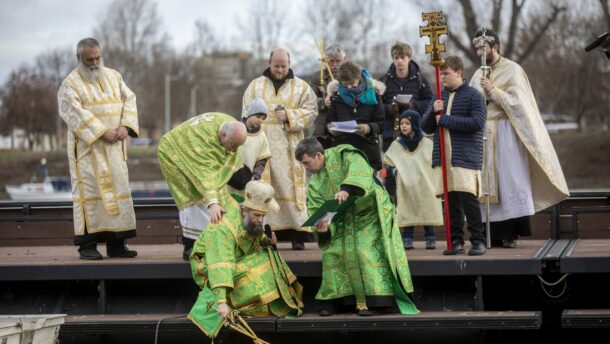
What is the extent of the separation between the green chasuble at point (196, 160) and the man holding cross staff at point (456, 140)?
1874 millimetres

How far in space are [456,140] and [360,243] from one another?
158 centimetres

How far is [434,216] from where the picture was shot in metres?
11.7

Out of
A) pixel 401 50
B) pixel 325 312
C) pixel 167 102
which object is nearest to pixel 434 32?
pixel 401 50

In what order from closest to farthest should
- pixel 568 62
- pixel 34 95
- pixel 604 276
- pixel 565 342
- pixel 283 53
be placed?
pixel 604 276 < pixel 565 342 < pixel 283 53 < pixel 568 62 < pixel 34 95

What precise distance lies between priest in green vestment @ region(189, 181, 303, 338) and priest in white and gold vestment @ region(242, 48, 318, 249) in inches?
71.6

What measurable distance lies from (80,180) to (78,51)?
1.23m

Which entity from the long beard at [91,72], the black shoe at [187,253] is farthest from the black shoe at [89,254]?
the long beard at [91,72]

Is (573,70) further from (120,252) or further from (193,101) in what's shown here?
(120,252)

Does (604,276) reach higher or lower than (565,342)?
higher

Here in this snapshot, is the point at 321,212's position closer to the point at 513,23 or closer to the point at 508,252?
the point at 508,252

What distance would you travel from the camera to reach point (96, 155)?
37.1ft

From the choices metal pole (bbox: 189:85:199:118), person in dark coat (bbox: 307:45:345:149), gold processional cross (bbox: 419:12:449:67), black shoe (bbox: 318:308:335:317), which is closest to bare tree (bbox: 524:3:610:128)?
metal pole (bbox: 189:85:199:118)

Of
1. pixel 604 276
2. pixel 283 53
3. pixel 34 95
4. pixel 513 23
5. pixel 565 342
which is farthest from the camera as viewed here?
pixel 34 95

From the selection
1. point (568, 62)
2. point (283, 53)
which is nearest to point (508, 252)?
point (283, 53)
